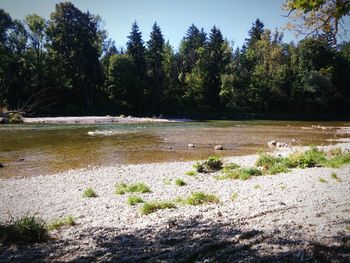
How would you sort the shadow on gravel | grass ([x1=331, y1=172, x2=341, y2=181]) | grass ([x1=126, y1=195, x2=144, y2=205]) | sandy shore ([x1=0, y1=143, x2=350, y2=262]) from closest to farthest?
1. the shadow on gravel
2. sandy shore ([x1=0, y1=143, x2=350, y2=262])
3. grass ([x1=126, y1=195, x2=144, y2=205])
4. grass ([x1=331, y1=172, x2=341, y2=181])

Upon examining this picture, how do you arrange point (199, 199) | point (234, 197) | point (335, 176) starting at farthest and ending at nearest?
point (335, 176), point (234, 197), point (199, 199)

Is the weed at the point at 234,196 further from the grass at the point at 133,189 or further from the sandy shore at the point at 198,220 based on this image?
the grass at the point at 133,189

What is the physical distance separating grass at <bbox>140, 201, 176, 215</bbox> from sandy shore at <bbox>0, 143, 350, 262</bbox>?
0.93 feet

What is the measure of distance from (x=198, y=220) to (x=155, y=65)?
212 ft

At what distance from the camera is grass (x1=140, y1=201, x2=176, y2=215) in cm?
931

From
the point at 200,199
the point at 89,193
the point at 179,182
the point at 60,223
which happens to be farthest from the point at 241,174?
the point at 60,223

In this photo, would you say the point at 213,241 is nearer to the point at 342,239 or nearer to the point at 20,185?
the point at 342,239

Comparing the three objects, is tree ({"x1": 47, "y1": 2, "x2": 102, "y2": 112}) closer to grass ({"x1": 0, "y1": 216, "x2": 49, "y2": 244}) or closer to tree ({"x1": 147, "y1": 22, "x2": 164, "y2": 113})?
tree ({"x1": 147, "y1": 22, "x2": 164, "y2": 113})

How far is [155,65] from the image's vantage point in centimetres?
7031

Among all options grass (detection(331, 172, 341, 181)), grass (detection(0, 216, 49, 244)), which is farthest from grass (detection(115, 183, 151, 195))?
grass (detection(331, 172, 341, 181))

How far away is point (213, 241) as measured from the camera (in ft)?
20.9

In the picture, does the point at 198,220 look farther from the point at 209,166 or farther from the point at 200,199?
the point at 209,166

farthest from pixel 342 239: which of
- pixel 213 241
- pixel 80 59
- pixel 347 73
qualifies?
pixel 347 73

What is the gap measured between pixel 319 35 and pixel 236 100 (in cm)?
6732
